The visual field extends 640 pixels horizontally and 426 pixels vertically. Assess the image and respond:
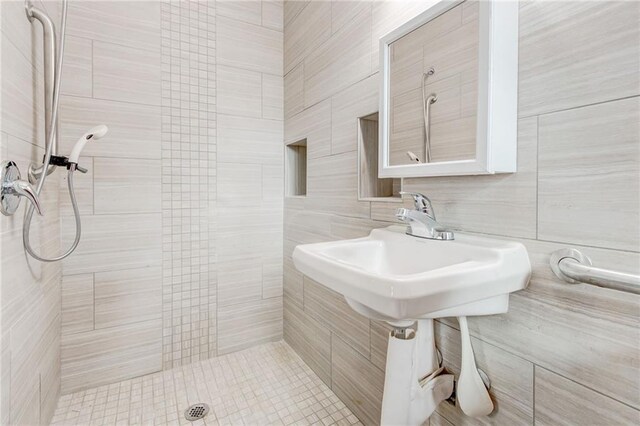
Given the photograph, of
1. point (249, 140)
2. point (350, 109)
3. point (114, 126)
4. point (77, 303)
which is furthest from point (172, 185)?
point (350, 109)

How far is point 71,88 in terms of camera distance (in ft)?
5.50

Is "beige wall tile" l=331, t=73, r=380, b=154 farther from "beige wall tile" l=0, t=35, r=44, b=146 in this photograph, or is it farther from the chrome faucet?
"beige wall tile" l=0, t=35, r=44, b=146

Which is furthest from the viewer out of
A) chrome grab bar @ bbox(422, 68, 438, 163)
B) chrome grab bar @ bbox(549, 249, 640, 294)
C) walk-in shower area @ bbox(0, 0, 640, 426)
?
chrome grab bar @ bbox(422, 68, 438, 163)

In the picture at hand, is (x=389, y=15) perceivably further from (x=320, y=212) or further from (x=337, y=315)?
(x=337, y=315)

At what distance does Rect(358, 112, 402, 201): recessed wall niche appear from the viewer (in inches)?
58.9

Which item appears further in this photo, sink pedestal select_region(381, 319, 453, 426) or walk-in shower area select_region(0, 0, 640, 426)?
sink pedestal select_region(381, 319, 453, 426)

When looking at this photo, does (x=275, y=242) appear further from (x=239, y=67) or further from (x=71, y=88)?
(x=71, y=88)

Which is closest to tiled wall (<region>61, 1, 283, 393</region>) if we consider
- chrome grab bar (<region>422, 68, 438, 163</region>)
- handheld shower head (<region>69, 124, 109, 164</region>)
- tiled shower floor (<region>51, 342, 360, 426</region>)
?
tiled shower floor (<region>51, 342, 360, 426</region>)

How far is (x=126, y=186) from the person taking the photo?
1806mm

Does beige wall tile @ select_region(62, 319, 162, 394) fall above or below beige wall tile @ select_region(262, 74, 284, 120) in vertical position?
below

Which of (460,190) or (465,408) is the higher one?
(460,190)

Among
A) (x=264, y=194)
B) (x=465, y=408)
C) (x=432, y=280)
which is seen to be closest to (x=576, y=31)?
(x=432, y=280)

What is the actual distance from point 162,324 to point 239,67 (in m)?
1.66

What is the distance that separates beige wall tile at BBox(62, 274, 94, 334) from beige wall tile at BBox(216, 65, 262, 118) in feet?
4.03
